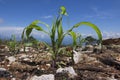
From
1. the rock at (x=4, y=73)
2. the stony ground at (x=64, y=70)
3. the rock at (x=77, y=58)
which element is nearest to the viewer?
the stony ground at (x=64, y=70)

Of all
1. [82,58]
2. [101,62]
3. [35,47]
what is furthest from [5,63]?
[35,47]

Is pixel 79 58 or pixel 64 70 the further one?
pixel 79 58

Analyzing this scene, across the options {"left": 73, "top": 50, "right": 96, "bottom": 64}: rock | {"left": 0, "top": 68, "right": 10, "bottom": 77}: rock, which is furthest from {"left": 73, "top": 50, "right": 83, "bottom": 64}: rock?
{"left": 0, "top": 68, "right": 10, "bottom": 77}: rock

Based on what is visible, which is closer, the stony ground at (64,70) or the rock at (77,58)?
the stony ground at (64,70)

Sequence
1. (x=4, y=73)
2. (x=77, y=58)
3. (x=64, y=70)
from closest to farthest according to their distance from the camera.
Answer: (x=64, y=70) < (x=4, y=73) < (x=77, y=58)

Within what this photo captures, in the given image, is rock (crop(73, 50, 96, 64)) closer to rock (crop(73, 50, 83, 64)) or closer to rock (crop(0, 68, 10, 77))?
rock (crop(73, 50, 83, 64))

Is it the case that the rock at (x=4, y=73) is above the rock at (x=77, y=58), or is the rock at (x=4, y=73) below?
below

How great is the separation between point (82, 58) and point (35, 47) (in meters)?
3.69

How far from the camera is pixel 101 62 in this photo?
5469mm

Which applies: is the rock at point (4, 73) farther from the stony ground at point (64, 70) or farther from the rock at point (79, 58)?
the rock at point (79, 58)

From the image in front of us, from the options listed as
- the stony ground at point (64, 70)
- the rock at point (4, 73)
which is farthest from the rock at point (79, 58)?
the rock at point (4, 73)

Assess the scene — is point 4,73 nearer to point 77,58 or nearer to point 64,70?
point 64,70

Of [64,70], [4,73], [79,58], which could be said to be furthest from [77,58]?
[4,73]

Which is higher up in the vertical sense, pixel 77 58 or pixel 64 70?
pixel 77 58
